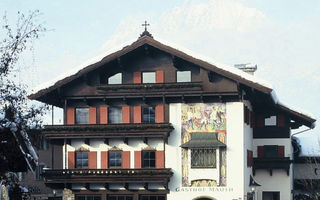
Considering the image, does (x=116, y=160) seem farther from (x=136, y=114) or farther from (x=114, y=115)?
(x=136, y=114)

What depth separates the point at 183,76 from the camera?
111 feet

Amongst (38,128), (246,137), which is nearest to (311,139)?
(246,137)

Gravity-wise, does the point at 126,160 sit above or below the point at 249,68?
below

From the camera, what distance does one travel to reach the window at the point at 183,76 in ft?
111

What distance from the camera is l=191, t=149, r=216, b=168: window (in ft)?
109

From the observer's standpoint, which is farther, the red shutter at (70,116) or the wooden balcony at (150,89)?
the red shutter at (70,116)

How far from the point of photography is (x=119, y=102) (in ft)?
113

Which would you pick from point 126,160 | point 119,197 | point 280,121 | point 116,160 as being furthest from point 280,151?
point 119,197

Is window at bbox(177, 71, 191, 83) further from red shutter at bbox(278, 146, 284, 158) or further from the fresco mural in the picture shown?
red shutter at bbox(278, 146, 284, 158)

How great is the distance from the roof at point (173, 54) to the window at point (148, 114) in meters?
3.33

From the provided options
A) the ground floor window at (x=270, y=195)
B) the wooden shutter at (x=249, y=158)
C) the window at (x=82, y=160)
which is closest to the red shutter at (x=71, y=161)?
the window at (x=82, y=160)

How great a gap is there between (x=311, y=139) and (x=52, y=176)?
20855 millimetres

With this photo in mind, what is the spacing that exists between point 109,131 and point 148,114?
2.39m

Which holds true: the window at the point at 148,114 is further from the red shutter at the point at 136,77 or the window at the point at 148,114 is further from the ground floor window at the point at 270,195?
the ground floor window at the point at 270,195
